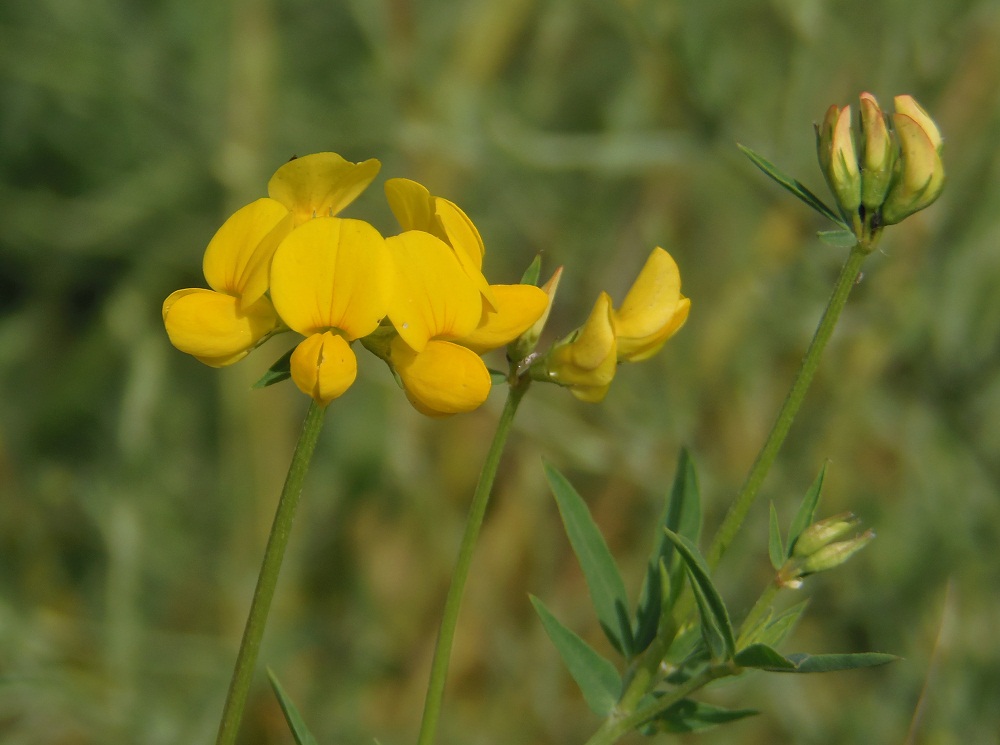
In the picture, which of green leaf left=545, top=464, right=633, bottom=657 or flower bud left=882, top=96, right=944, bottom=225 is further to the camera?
green leaf left=545, top=464, right=633, bottom=657

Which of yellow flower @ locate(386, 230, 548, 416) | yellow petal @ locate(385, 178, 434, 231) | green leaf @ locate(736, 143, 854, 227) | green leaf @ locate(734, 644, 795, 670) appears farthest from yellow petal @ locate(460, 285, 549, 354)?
green leaf @ locate(734, 644, 795, 670)

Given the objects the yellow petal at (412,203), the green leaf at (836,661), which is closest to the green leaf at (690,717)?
the green leaf at (836,661)

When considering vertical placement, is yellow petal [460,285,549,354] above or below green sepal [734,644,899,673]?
above

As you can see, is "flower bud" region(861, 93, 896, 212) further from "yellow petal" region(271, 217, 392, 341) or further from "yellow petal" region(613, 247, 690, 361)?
"yellow petal" region(271, 217, 392, 341)

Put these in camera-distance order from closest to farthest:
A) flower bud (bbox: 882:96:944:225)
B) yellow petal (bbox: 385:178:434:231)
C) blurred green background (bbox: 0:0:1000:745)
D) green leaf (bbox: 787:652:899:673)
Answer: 1. green leaf (bbox: 787:652:899:673)
2. flower bud (bbox: 882:96:944:225)
3. yellow petal (bbox: 385:178:434:231)
4. blurred green background (bbox: 0:0:1000:745)

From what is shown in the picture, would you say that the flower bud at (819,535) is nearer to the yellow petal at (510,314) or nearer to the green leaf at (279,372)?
the yellow petal at (510,314)
